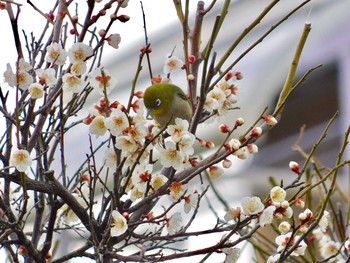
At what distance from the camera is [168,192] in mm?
1175

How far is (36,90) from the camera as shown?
1169mm

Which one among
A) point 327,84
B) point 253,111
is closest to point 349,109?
point 253,111

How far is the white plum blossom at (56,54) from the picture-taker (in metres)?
1.21

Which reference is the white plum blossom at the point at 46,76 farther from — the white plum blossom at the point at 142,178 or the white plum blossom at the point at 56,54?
the white plum blossom at the point at 142,178

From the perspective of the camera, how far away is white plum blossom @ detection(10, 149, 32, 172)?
3.62 feet

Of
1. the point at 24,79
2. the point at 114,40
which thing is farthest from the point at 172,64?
the point at 24,79

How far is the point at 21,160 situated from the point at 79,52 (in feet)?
0.66

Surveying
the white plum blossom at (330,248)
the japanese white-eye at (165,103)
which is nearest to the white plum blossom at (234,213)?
the japanese white-eye at (165,103)

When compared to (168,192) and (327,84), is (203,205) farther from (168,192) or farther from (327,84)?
(168,192)

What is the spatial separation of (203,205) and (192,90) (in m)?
3.67

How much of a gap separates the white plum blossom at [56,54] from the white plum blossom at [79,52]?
20 millimetres

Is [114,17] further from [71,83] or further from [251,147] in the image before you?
[251,147]

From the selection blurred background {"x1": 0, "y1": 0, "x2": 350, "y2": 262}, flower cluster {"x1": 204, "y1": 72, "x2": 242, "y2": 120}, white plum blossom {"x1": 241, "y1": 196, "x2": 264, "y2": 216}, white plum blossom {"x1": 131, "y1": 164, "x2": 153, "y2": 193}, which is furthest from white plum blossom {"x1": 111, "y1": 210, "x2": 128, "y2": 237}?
blurred background {"x1": 0, "y1": 0, "x2": 350, "y2": 262}

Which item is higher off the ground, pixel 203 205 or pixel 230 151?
pixel 203 205
